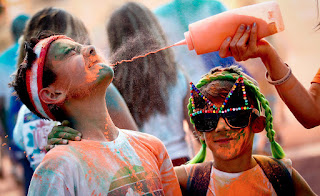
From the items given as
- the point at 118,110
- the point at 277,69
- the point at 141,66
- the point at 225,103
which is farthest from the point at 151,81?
the point at 277,69

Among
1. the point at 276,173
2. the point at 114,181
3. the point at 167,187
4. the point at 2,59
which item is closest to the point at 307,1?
the point at 276,173

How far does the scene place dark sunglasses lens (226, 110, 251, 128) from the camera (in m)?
2.38

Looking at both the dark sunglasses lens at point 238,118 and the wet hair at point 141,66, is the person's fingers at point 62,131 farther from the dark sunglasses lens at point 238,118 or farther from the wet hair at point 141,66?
the wet hair at point 141,66

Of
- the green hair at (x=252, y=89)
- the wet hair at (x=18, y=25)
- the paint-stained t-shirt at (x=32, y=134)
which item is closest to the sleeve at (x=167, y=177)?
the green hair at (x=252, y=89)

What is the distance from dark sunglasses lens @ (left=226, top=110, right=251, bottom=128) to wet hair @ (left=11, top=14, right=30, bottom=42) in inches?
84.8

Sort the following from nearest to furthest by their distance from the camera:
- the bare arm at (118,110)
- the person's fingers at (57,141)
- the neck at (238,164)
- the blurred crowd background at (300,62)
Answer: the person's fingers at (57,141) → the neck at (238,164) → the blurred crowd background at (300,62) → the bare arm at (118,110)

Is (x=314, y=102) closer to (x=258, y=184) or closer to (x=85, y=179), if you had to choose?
(x=258, y=184)

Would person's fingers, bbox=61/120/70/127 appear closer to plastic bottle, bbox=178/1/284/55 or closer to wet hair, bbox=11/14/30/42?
plastic bottle, bbox=178/1/284/55

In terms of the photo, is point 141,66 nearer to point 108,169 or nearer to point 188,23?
point 188,23

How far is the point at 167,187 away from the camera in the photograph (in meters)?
2.29

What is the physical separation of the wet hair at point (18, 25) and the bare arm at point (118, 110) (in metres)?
1.02

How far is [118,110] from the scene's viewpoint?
3268 millimetres

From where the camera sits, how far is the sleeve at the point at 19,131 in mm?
3486

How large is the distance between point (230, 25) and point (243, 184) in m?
1.05
